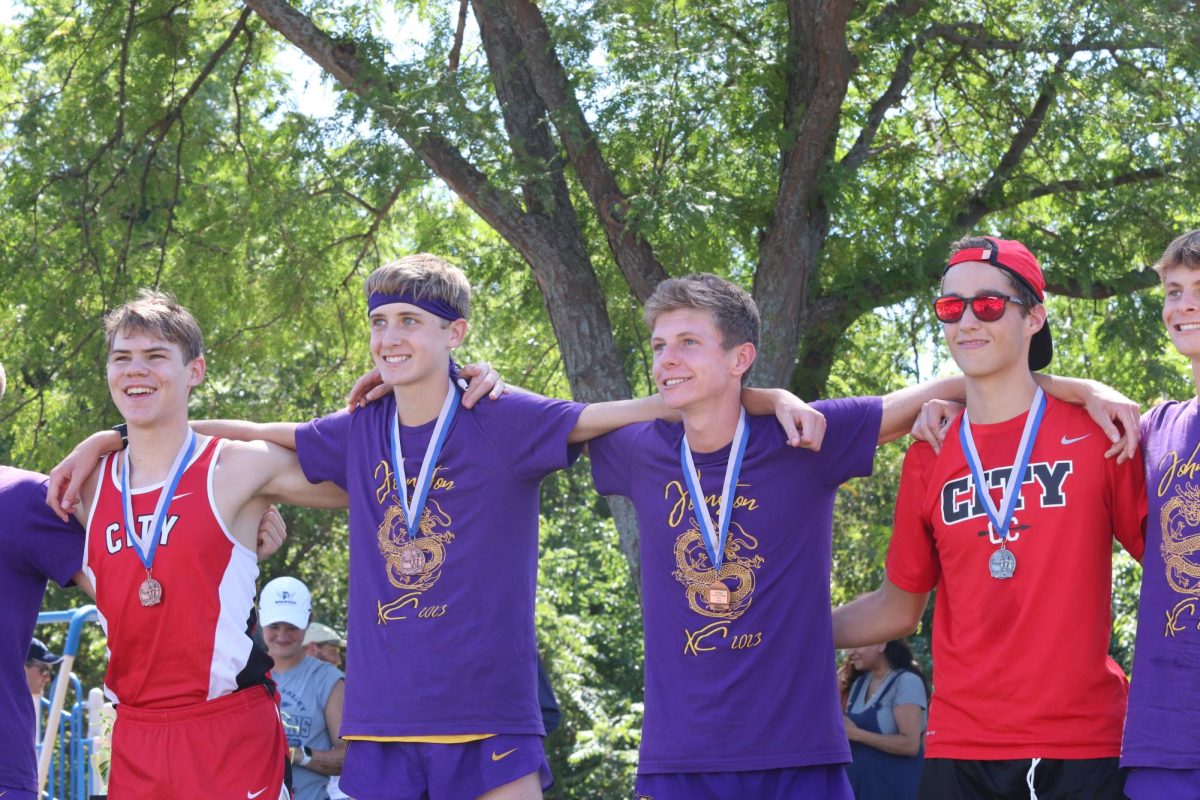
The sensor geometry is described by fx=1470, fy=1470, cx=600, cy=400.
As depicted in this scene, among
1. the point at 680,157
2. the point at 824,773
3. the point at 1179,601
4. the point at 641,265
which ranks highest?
the point at 680,157

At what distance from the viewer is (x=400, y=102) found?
28.4 ft

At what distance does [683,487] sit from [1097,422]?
4.28 feet

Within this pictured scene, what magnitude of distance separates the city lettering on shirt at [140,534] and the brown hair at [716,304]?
5.94 feet

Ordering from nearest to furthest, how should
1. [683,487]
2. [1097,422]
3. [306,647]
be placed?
[1097,422]
[683,487]
[306,647]

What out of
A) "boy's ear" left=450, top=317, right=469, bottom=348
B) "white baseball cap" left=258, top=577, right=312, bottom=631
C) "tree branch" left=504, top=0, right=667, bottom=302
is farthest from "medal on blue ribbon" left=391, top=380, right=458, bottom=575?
"tree branch" left=504, top=0, right=667, bottom=302

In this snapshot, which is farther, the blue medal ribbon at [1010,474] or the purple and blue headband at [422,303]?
the purple and blue headband at [422,303]

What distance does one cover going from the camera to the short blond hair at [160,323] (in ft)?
17.5

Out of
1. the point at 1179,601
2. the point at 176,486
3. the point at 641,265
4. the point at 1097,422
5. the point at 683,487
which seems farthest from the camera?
the point at 641,265

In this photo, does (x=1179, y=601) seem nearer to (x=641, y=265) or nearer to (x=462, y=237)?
(x=641, y=265)

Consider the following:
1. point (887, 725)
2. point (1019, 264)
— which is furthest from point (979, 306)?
point (887, 725)

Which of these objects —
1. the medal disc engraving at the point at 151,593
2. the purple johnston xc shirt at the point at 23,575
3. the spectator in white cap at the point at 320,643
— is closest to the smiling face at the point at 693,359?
the medal disc engraving at the point at 151,593

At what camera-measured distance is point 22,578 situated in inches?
208

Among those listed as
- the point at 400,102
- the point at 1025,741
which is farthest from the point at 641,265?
the point at 1025,741

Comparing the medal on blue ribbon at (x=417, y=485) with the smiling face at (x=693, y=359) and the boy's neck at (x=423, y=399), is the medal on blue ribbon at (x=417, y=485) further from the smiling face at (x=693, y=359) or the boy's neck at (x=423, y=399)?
the smiling face at (x=693, y=359)
